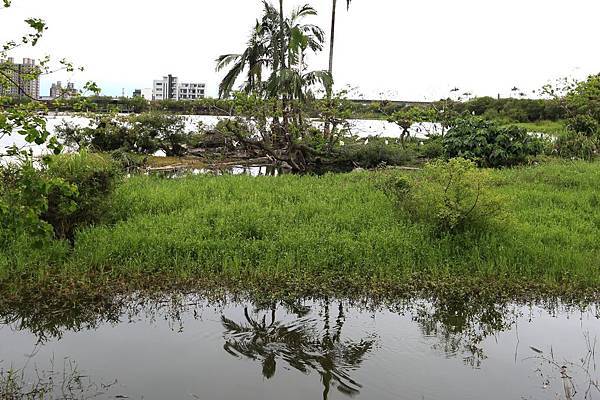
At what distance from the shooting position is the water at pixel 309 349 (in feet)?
12.6

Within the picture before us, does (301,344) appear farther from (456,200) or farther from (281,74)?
(281,74)

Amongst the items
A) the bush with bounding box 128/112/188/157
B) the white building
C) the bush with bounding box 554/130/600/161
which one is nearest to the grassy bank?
the bush with bounding box 554/130/600/161

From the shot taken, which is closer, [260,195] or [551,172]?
[260,195]

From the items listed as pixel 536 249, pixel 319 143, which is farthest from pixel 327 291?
pixel 319 143

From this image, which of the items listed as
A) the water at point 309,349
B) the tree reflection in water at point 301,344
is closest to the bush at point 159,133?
the water at point 309,349

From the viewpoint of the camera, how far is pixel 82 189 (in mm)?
6695

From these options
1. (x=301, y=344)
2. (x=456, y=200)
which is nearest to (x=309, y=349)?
(x=301, y=344)

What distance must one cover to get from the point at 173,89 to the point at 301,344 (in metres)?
21.7

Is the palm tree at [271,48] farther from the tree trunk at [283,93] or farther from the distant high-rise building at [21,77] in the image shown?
the distant high-rise building at [21,77]

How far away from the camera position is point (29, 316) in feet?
16.2

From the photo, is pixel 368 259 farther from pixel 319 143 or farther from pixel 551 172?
pixel 319 143

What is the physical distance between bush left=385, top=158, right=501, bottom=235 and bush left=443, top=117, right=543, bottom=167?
6576mm

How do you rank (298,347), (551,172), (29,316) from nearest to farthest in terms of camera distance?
1. (298,347)
2. (29,316)
3. (551,172)

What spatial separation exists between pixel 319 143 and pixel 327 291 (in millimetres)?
9460
